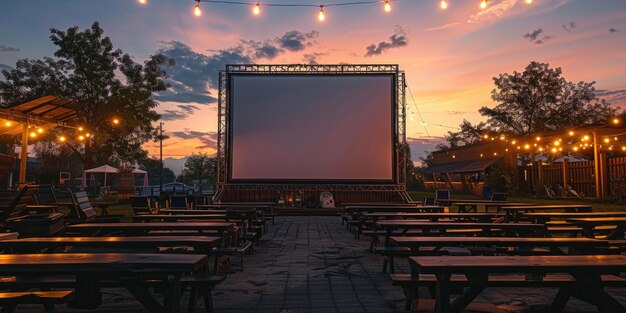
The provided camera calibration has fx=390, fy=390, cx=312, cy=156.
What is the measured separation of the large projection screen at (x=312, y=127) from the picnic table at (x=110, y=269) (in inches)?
435

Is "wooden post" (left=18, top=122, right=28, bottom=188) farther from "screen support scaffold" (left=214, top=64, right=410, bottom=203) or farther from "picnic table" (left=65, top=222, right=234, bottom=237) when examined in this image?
"screen support scaffold" (left=214, top=64, right=410, bottom=203)

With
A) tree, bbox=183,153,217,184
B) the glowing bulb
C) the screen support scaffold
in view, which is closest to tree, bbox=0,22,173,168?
the screen support scaffold

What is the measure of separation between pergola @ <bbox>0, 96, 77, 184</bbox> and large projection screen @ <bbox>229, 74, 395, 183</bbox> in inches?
248

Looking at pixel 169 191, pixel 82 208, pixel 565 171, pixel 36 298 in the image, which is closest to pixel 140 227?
pixel 36 298

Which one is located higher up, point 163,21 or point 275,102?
point 163,21

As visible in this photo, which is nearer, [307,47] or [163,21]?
[163,21]

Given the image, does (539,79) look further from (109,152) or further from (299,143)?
(109,152)

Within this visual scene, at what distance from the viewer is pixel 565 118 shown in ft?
84.7

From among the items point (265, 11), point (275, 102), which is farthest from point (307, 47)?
point (265, 11)

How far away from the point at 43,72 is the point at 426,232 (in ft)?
60.9

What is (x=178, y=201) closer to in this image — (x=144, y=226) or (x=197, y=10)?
(x=197, y=10)

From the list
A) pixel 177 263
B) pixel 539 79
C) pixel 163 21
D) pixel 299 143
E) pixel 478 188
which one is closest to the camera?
pixel 177 263

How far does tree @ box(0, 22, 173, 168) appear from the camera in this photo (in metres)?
16.0

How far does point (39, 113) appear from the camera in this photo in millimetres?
6781
